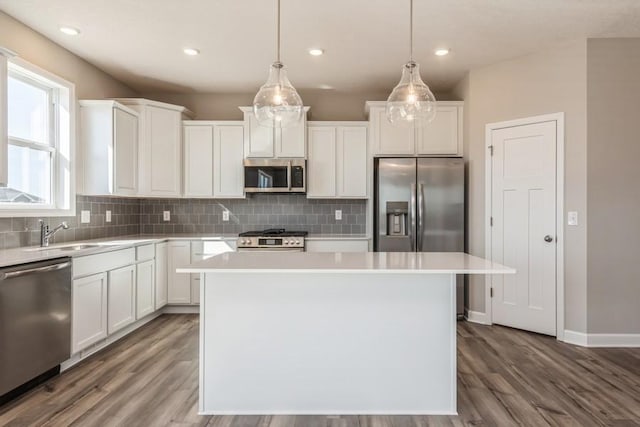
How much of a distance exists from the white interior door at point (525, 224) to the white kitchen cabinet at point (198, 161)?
317 centimetres

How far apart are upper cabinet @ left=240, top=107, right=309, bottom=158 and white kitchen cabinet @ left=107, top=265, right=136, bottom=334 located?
6.08 ft

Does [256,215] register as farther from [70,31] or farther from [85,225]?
[70,31]

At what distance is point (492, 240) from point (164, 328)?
3.47 metres

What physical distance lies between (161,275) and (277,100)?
269 cm

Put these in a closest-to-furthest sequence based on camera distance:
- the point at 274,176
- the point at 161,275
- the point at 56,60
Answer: the point at 56,60 → the point at 161,275 → the point at 274,176

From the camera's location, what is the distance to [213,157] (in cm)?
455

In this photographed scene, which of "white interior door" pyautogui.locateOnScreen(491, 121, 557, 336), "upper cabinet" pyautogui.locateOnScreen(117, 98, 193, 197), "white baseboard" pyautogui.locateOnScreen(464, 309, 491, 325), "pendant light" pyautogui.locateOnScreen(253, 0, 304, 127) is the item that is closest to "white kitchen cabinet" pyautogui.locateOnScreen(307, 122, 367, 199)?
"white interior door" pyautogui.locateOnScreen(491, 121, 557, 336)

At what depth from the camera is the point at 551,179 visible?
348 cm

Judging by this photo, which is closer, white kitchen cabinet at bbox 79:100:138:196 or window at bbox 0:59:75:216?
window at bbox 0:59:75:216

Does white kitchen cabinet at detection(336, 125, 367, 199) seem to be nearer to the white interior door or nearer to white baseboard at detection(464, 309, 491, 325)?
the white interior door


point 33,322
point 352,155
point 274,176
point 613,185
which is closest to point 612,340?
point 613,185

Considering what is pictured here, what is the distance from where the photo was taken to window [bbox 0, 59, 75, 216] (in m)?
2.99

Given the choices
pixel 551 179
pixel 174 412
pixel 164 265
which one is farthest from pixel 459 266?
pixel 164 265

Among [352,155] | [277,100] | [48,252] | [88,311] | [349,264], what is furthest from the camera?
[352,155]
